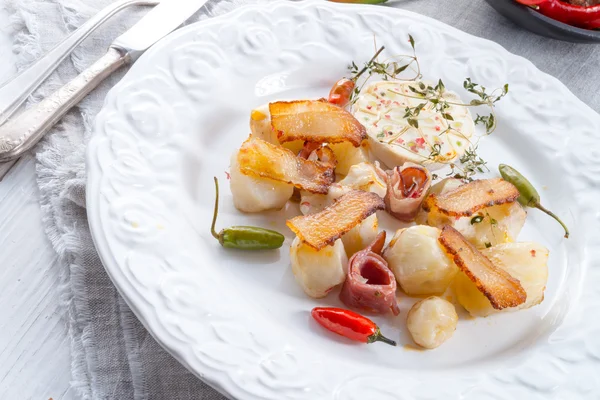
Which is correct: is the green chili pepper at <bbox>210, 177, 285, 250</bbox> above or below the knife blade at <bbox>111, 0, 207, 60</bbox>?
below

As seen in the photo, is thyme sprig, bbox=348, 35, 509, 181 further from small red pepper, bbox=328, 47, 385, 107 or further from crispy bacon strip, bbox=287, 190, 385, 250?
crispy bacon strip, bbox=287, 190, 385, 250

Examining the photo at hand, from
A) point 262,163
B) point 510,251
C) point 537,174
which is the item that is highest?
point 262,163

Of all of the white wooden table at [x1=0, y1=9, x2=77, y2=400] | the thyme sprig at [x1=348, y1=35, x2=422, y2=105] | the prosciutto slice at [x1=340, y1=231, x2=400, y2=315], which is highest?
the thyme sprig at [x1=348, y1=35, x2=422, y2=105]

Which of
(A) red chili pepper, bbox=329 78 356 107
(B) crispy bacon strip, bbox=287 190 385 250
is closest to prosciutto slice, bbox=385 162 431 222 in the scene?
(B) crispy bacon strip, bbox=287 190 385 250

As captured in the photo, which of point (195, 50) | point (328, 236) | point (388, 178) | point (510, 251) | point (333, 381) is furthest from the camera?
point (195, 50)

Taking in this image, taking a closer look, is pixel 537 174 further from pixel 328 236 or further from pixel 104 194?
pixel 104 194

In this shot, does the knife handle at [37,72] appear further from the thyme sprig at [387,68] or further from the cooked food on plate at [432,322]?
the cooked food on plate at [432,322]

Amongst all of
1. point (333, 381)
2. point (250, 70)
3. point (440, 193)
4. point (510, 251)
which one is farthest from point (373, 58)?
point (333, 381)

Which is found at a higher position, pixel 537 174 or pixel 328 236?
pixel 328 236
